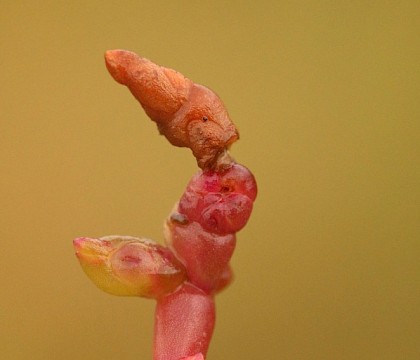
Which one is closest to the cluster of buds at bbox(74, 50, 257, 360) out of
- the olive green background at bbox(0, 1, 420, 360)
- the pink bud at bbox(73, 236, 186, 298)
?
the pink bud at bbox(73, 236, 186, 298)

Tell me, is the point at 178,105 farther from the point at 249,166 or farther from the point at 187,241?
the point at 249,166

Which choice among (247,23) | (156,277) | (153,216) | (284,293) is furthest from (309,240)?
(156,277)

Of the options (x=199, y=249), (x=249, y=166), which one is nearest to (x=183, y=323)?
(x=199, y=249)

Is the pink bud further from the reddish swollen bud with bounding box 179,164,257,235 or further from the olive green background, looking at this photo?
the olive green background

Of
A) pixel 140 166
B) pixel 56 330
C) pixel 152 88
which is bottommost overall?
pixel 56 330

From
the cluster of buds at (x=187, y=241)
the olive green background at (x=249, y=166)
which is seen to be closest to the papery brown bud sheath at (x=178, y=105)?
the cluster of buds at (x=187, y=241)

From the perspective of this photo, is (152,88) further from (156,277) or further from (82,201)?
(82,201)

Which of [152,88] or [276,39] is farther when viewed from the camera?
[276,39]
